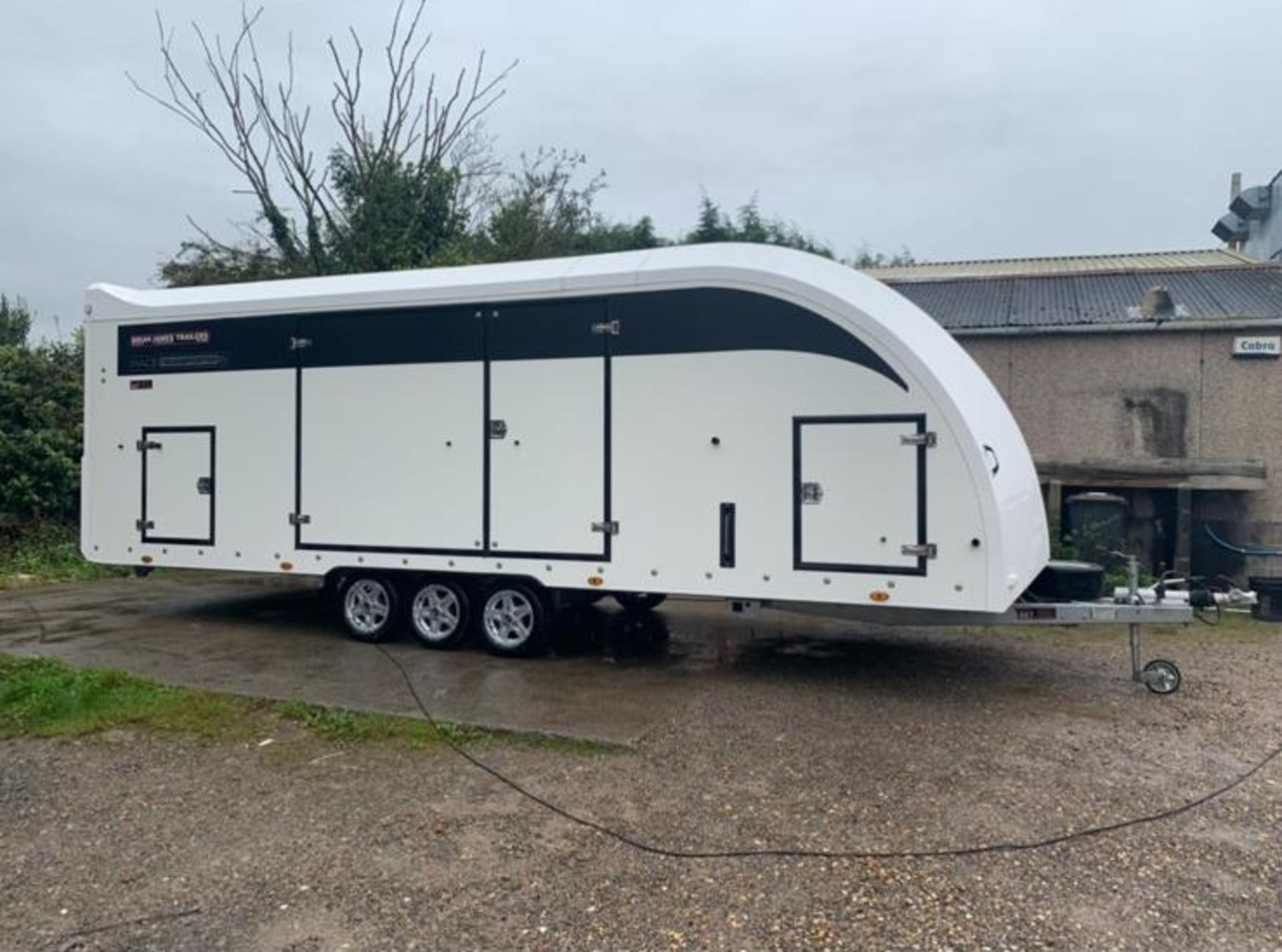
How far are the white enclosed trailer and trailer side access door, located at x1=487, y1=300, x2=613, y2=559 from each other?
0.06 feet

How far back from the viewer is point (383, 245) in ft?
70.6

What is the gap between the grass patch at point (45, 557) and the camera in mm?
13828

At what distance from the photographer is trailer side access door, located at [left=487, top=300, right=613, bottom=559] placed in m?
7.73

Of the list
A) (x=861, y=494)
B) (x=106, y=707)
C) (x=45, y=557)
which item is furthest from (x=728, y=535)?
(x=45, y=557)

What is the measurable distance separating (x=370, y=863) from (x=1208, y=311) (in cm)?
1241

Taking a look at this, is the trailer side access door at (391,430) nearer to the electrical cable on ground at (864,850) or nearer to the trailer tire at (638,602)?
the trailer tire at (638,602)

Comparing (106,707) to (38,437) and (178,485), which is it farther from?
(38,437)

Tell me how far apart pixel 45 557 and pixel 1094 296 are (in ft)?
51.3

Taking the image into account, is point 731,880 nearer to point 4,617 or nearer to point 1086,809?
point 1086,809

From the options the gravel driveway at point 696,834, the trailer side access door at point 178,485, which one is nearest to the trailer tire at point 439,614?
the trailer side access door at point 178,485

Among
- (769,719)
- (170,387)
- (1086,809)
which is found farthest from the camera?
(170,387)

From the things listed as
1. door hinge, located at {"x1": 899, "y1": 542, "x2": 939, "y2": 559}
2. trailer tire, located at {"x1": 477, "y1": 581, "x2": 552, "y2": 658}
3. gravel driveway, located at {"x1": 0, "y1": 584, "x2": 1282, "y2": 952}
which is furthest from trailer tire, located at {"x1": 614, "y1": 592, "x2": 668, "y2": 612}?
door hinge, located at {"x1": 899, "y1": 542, "x2": 939, "y2": 559}

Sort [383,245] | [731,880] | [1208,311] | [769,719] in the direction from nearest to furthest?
[731,880] → [769,719] → [1208,311] → [383,245]

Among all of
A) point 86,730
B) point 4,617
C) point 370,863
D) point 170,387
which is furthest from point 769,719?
point 4,617
